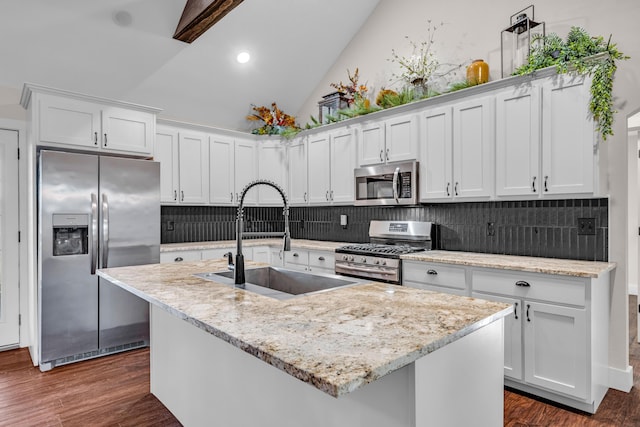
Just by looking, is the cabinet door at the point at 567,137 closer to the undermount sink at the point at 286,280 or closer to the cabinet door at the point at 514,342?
the cabinet door at the point at 514,342

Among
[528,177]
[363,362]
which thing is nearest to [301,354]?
[363,362]

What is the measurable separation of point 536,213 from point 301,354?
112 inches

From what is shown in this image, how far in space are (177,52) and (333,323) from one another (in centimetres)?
380

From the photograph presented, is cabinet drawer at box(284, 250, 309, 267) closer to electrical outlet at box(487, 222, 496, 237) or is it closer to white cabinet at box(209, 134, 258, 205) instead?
white cabinet at box(209, 134, 258, 205)

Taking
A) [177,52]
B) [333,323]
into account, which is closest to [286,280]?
[333,323]

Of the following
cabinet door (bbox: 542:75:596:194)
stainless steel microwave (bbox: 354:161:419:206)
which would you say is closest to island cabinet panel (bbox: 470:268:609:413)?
cabinet door (bbox: 542:75:596:194)

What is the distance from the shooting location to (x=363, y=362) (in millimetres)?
884

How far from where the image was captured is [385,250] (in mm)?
3506

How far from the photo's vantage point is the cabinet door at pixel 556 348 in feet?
7.66

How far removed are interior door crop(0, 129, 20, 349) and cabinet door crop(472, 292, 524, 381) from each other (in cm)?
427

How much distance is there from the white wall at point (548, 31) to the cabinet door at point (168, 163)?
191 cm

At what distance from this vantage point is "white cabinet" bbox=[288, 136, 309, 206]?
4824 mm

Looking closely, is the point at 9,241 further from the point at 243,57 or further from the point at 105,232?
the point at 243,57

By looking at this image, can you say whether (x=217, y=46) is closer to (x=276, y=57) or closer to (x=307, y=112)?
(x=276, y=57)
